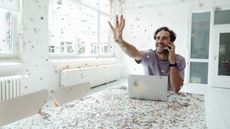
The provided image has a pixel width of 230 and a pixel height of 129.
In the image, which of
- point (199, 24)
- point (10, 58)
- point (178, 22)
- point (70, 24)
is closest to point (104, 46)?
point (70, 24)

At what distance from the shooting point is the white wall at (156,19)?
581 centimetres

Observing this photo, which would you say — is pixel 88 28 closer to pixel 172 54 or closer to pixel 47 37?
pixel 47 37

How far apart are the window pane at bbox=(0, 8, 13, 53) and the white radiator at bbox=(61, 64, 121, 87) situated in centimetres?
117

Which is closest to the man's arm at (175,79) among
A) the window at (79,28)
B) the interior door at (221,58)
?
the window at (79,28)

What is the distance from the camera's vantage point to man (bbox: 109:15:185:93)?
148 cm

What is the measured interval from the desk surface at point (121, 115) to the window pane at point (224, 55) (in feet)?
15.7

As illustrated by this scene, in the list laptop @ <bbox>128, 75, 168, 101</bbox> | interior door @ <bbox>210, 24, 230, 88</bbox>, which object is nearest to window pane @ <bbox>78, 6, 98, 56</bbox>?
interior door @ <bbox>210, 24, 230, 88</bbox>

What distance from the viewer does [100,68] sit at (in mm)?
5367

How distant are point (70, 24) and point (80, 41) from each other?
23.5 inches

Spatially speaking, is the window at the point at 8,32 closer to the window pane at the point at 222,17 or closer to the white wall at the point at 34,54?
the white wall at the point at 34,54

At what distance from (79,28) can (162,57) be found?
3.79 metres

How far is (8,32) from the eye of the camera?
129 inches

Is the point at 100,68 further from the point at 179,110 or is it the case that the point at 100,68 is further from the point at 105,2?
the point at 179,110

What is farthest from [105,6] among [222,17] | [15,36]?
[15,36]
